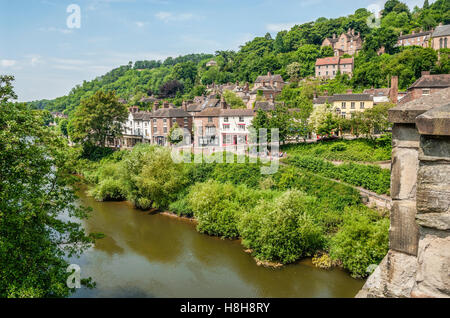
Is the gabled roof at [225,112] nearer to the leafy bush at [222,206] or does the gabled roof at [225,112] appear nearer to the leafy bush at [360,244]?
the leafy bush at [222,206]

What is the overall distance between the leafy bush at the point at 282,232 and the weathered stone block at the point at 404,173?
16.3 meters

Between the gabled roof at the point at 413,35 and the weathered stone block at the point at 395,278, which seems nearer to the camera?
the weathered stone block at the point at 395,278

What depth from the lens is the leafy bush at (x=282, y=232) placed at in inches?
743

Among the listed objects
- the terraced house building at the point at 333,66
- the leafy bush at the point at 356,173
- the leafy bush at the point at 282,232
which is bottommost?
the leafy bush at the point at 282,232

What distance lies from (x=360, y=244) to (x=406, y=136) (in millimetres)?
15826

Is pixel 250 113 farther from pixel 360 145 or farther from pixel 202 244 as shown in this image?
pixel 202 244

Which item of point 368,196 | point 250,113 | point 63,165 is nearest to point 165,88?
point 250,113

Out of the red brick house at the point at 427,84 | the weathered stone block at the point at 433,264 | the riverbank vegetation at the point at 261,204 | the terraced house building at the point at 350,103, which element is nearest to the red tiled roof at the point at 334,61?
the terraced house building at the point at 350,103

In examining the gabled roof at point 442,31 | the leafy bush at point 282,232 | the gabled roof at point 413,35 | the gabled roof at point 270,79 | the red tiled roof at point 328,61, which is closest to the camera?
the leafy bush at point 282,232

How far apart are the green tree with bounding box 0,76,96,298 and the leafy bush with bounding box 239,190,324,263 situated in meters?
10.1

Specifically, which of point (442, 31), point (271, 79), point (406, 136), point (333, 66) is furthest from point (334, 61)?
point (406, 136)

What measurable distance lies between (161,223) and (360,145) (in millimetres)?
19623

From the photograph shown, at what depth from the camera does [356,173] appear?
25.7m

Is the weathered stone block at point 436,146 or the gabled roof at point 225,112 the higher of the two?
the gabled roof at point 225,112
